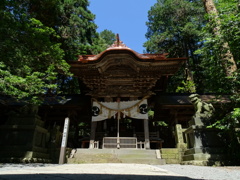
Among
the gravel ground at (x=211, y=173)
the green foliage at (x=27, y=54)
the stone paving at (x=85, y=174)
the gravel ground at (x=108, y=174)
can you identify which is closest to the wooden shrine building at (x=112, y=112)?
the green foliage at (x=27, y=54)

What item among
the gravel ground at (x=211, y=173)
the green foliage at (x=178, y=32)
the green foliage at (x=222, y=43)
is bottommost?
the gravel ground at (x=211, y=173)

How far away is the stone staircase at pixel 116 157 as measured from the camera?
689 cm

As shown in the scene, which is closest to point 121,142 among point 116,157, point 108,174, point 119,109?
point 116,157

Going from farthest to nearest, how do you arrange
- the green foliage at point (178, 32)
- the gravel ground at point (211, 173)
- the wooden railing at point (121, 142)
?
the green foliage at point (178, 32)
the wooden railing at point (121, 142)
the gravel ground at point (211, 173)

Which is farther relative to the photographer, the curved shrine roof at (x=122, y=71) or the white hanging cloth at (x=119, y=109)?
the white hanging cloth at (x=119, y=109)

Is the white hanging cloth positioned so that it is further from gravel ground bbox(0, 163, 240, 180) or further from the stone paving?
the stone paving

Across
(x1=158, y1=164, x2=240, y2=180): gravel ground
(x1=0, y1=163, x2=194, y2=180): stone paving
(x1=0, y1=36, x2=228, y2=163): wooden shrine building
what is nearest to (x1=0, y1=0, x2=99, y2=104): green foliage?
(x1=0, y1=36, x2=228, y2=163): wooden shrine building

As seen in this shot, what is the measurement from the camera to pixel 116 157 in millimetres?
7348

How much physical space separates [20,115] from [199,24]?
1957 centimetres

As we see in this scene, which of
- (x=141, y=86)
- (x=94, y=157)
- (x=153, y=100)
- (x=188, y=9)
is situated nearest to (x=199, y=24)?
(x=188, y=9)

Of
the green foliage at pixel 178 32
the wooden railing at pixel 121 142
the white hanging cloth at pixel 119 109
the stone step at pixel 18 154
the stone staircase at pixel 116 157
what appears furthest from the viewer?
the green foliage at pixel 178 32

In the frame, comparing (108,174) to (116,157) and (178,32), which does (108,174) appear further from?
(178,32)

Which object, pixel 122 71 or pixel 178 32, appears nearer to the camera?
pixel 122 71

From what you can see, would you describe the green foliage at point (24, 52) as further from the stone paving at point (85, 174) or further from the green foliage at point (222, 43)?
the green foliage at point (222, 43)
